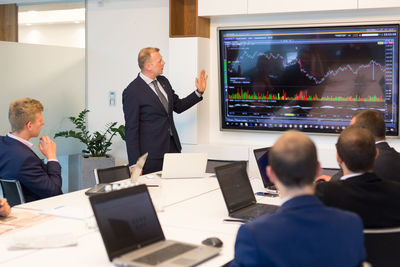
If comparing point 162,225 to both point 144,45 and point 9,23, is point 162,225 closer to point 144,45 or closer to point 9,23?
point 144,45

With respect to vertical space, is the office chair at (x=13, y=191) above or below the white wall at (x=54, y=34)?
below

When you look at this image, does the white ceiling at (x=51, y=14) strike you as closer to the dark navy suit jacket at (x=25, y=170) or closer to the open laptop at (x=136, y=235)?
the dark navy suit jacket at (x=25, y=170)

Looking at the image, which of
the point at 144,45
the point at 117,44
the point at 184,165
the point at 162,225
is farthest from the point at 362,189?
the point at 117,44

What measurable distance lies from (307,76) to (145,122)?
1.67 metres

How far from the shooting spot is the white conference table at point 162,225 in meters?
2.39

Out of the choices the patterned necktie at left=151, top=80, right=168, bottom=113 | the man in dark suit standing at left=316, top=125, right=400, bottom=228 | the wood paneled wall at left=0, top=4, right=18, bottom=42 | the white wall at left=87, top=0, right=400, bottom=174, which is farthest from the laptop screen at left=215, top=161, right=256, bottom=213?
the wood paneled wall at left=0, top=4, right=18, bottom=42

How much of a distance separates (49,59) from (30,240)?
4647 mm

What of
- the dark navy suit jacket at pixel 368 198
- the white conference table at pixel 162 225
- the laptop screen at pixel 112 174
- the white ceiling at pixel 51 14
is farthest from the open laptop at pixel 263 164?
the white ceiling at pixel 51 14

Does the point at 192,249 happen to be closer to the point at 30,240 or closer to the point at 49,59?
the point at 30,240

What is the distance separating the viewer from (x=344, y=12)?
547cm

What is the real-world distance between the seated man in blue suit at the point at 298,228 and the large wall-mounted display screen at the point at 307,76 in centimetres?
365

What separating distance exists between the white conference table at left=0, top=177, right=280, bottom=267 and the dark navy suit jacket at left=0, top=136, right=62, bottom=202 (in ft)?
0.50

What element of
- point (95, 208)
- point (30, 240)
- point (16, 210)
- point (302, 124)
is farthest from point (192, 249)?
point (302, 124)

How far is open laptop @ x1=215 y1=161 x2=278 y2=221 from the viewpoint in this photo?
319 centimetres
